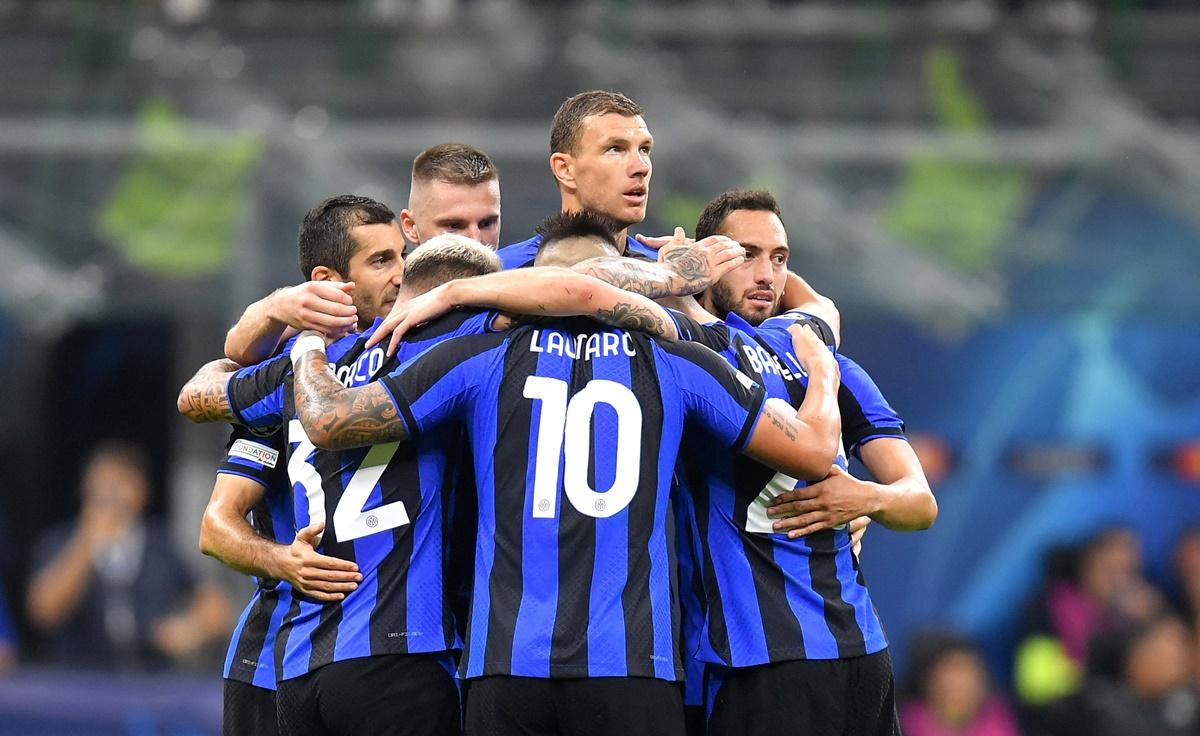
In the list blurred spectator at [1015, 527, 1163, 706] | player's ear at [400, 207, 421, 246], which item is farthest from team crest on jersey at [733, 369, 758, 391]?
blurred spectator at [1015, 527, 1163, 706]

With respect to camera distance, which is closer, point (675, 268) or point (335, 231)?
point (675, 268)

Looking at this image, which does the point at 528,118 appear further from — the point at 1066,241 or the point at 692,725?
the point at 692,725

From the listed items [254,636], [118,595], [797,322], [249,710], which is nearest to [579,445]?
[797,322]

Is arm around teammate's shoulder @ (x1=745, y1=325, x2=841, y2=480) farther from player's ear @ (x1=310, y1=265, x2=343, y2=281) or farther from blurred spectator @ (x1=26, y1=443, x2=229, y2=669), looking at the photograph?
blurred spectator @ (x1=26, y1=443, x2=229, y2=669)

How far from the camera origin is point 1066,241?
36.6ft

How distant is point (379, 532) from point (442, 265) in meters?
0.82

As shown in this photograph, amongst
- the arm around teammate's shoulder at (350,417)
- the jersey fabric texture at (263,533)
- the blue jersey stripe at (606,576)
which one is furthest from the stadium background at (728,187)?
the blue jersey stripe at (606,576)

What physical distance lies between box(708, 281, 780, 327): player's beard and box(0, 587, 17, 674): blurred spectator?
267 inches

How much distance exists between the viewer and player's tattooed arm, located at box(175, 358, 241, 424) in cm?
479

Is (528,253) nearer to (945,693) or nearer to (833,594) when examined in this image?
(833,594)

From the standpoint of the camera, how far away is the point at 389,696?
429 cm

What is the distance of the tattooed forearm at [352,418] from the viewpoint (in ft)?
14.0

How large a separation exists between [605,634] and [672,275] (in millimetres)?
1148

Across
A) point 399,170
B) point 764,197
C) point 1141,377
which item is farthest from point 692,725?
point 1141,377
